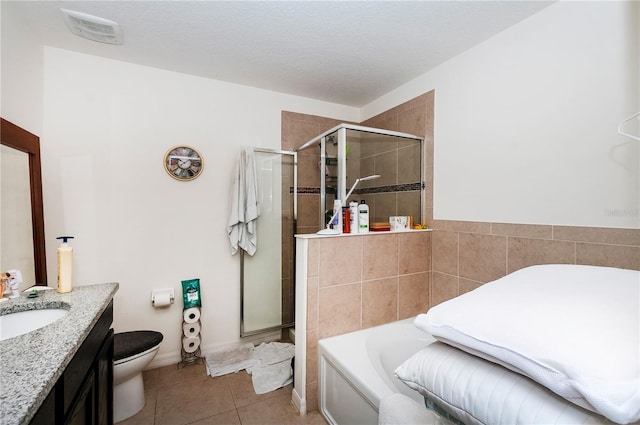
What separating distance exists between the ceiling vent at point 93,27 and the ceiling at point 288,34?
37 millimetres

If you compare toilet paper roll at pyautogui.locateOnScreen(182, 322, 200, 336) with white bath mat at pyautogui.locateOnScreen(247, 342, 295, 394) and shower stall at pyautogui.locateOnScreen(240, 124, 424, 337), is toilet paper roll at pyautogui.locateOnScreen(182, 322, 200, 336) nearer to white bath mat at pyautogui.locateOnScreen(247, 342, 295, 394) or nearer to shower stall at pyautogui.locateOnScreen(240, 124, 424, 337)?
shower stall at pyautogui.locateOnScreen(240, 124, 424, 337)

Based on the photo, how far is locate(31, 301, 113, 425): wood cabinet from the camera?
2.48ft

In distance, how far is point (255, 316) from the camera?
8.34 ft

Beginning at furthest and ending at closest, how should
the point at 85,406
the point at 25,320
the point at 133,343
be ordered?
the point at 133,343
the point at 25,320
the point at 85,406

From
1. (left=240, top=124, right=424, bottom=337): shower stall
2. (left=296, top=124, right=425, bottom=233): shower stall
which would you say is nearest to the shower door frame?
(left=240, top=124, right=424, bottom=337): shower stall

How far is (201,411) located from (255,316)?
87 cm

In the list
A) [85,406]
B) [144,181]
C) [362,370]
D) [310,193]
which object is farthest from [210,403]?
[310,193]

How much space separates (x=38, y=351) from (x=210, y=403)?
134 cm

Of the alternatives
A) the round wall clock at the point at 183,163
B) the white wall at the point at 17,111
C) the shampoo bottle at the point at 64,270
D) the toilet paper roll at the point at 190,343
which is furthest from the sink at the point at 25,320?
the round wall clock at the point at 183,163

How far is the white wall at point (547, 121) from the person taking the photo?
130 cm

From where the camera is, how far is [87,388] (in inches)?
40.4

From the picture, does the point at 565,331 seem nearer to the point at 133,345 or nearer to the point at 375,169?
the point at 375,169

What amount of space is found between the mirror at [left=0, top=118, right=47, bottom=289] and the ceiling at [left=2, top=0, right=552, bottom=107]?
71cm

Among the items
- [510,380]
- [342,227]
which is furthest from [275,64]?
[510,380]
